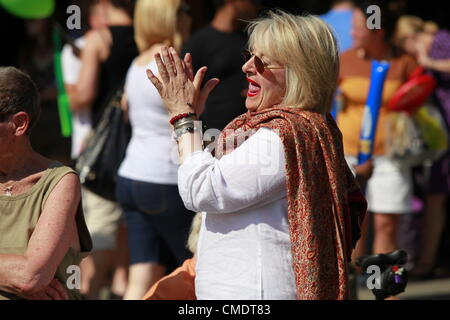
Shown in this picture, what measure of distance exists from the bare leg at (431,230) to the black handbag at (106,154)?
2663mm

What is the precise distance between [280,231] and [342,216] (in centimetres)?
20

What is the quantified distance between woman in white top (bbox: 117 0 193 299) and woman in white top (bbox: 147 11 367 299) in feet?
5.36

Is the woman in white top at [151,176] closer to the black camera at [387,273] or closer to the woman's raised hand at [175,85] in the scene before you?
the black camera at [387,273]

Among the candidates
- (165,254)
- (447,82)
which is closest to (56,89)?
(165,254)

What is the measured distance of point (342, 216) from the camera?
9.66 feet

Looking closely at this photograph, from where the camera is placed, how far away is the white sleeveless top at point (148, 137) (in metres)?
4.86

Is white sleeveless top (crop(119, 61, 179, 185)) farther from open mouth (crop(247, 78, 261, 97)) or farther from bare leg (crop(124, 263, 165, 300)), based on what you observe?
open mouth (crop(247, 78, 261, 97))

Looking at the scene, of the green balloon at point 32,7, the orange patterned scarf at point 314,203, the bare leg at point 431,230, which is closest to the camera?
the orange patterned scarf at point 314,203

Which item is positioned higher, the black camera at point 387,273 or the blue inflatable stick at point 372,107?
the blue inflatable stick at point 372,107

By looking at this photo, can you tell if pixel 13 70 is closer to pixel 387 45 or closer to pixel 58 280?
pixel 58 280

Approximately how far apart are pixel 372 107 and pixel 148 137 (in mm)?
1146

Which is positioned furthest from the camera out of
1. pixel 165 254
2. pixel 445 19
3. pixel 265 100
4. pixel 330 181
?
pixel 445 19

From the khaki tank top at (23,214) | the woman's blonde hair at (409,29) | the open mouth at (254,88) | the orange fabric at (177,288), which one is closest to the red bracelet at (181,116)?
the open mouth at (254,88)

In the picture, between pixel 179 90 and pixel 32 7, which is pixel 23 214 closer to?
pixel 179 90
